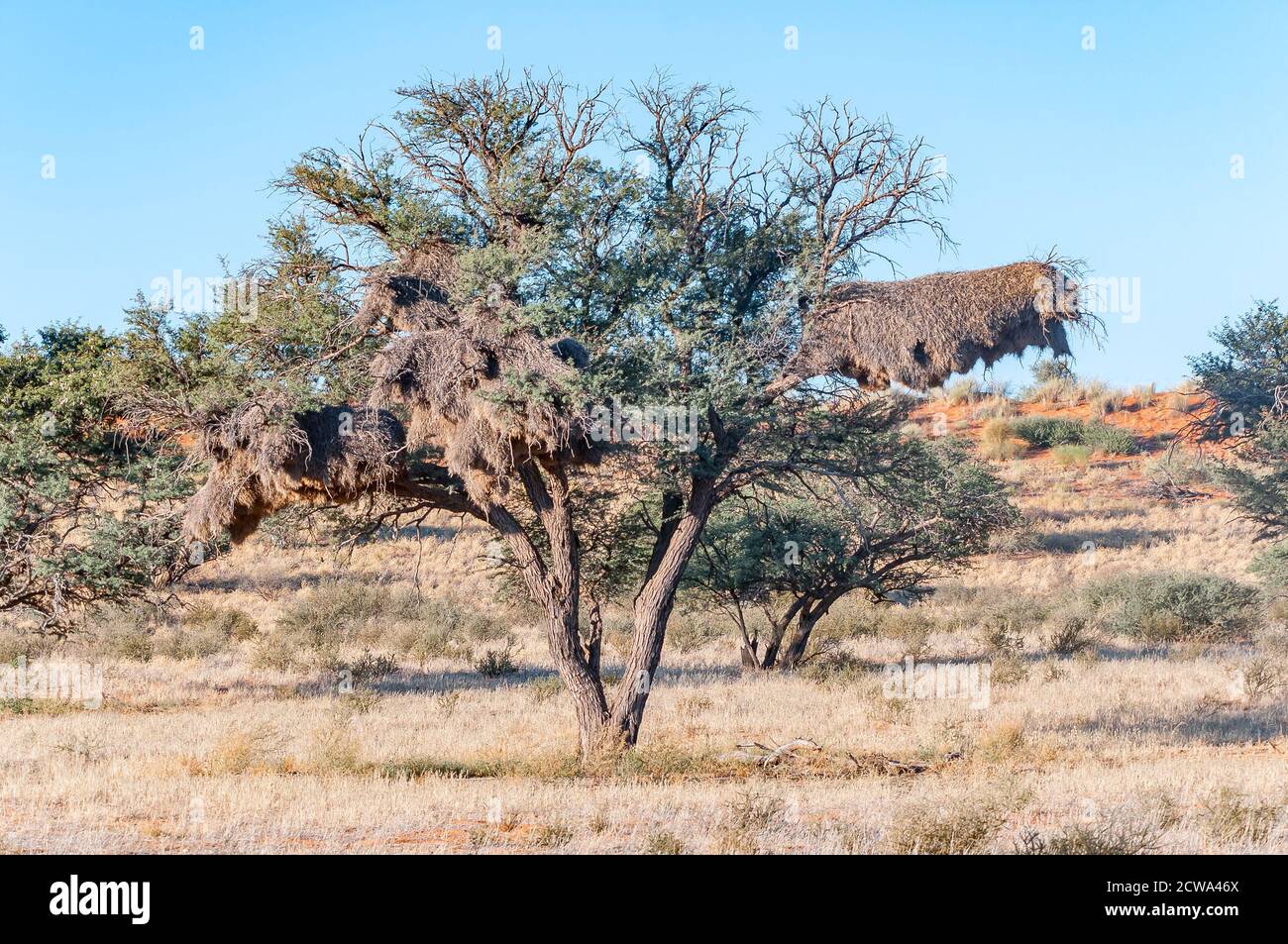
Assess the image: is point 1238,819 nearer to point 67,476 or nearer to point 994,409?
point 67,476

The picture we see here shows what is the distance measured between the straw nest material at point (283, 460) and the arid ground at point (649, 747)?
1.99 meters

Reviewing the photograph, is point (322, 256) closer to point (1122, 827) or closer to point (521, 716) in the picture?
point (521, 716)

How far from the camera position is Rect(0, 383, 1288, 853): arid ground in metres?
9.67

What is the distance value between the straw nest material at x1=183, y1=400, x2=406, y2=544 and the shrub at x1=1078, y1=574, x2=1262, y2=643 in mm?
24295

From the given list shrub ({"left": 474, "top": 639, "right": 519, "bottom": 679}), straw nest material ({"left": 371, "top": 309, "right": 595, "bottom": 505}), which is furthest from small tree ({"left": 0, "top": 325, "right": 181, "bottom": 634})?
shrub ({"left": 474, "top": 639, "right": 519, "bottom": 679})

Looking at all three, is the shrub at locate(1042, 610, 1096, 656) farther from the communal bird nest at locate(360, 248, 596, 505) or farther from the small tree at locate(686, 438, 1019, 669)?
the communal bird nest at locate(360, 248, 596, 505)

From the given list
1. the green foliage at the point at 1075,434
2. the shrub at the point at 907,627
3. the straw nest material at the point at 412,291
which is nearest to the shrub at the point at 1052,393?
the green foliage at the point at 1075,434

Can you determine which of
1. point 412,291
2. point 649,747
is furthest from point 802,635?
point 412,291

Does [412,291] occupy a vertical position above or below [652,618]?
above

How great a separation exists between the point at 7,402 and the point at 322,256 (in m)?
6.72

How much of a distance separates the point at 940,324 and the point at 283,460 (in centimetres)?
717

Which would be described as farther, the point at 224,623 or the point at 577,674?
the point at 224,623

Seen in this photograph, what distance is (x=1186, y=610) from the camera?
30578 millimetres

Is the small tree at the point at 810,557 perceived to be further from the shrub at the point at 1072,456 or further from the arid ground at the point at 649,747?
the shrub at the point at 1072,456
